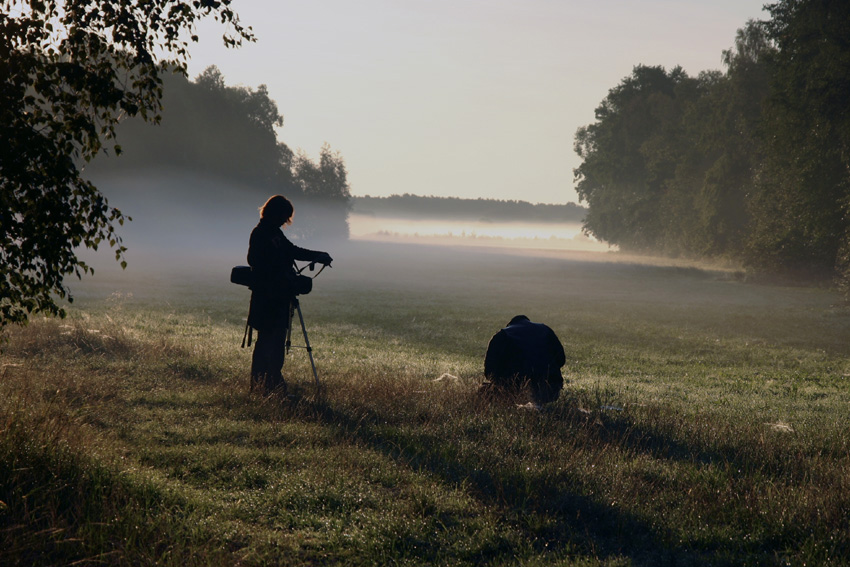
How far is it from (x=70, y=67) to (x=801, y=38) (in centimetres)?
3819

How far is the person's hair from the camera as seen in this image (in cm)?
973

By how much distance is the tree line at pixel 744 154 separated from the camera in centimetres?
3297

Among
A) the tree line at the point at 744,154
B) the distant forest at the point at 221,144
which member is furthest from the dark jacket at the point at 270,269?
the distant forest at the point at 221,144

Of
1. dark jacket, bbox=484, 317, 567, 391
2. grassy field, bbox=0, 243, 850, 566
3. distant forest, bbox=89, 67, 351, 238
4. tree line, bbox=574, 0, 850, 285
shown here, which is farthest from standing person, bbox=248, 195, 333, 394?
distant forest, bbox=89, 67, 351, 238

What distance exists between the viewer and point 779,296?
132 feet

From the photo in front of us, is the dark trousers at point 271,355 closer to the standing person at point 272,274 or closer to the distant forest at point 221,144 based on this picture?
the standing person at point 272,274

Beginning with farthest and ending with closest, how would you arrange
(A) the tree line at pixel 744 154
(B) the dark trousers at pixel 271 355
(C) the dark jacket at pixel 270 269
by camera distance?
1. (A) the tree line at pixel 744 154
2. (B) the dark trousers at pixel 271 355
3. (C) the dark jacket at pixel 270 269

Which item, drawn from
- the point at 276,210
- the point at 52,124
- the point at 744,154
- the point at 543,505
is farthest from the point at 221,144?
the point at 543,505

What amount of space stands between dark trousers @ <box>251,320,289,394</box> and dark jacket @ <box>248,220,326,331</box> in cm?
20

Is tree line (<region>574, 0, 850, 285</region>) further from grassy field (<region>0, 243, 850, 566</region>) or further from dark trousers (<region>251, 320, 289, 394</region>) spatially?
dark trousers (<region>251, 320, 289, 394</region>)

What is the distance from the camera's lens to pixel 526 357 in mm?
10367

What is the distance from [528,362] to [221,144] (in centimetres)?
7245

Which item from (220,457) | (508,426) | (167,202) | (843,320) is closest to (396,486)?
(220,457)

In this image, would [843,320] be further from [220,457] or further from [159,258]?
[159,258]
